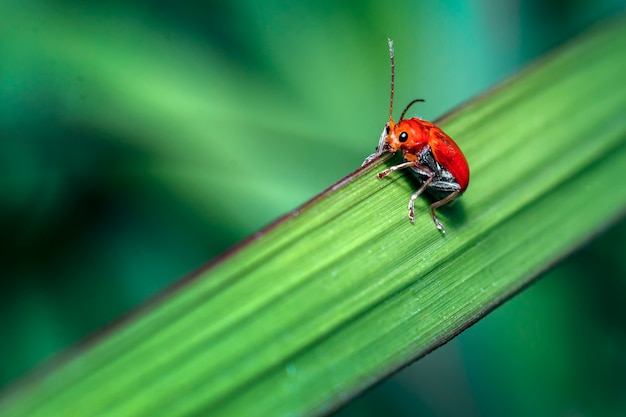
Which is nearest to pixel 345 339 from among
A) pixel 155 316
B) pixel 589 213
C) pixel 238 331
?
pixel 238 331

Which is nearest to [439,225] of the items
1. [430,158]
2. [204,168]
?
[430,158]

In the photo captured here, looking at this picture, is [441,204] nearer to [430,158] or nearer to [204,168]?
[430,158]

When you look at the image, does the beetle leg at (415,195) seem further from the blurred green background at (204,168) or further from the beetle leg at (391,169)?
the blurred green background at (204,168)

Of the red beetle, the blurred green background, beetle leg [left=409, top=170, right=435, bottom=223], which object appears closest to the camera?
beetle leg [left=409, top=170, right=435, bottom=223]

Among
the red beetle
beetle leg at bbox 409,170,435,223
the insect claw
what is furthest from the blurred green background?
the insect claw

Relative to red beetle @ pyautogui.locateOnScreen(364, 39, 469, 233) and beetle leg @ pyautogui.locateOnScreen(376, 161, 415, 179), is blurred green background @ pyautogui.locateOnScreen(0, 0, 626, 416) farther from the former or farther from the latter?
beetle leg @ pyautogui.locateOnScreen(376, 161, 415, 179)
